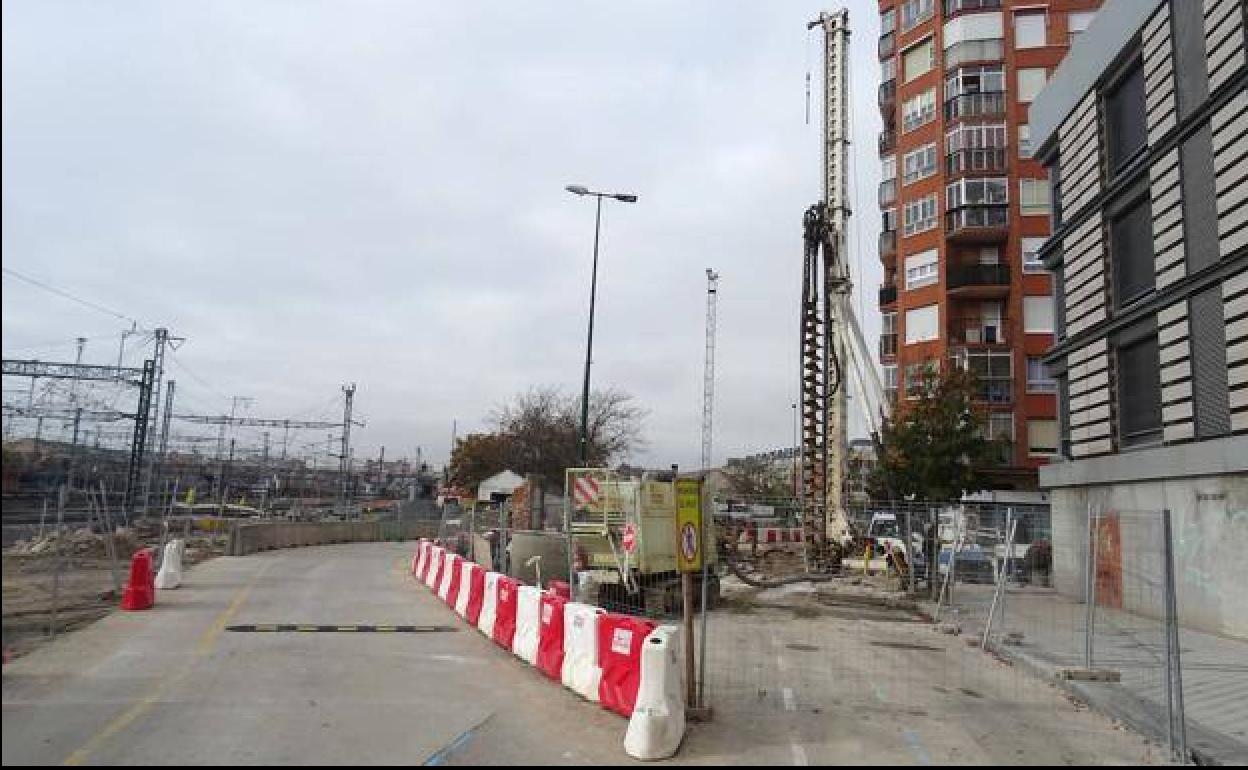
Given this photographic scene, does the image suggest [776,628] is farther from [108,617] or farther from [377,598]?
[108,617]

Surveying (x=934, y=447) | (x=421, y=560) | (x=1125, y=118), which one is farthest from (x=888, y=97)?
(x=421, y=560)

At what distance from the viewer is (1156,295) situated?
1791 centimetres

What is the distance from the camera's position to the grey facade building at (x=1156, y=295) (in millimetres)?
15109

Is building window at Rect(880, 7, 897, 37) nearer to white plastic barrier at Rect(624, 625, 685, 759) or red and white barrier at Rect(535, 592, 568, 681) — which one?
red and white barrier at Rect(535, 592, 568, 681)

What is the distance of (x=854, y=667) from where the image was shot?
452 inches

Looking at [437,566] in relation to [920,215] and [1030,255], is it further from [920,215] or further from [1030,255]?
[920,215]

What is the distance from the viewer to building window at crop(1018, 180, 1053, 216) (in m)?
42.8

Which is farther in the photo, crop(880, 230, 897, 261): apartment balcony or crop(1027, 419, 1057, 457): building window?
crop(880, 230, 897, 261): apartment balcony

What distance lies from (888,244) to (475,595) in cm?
3938

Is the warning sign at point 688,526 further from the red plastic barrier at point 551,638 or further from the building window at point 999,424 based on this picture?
the building window at point 999,424

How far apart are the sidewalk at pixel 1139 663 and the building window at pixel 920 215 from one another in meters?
30.5

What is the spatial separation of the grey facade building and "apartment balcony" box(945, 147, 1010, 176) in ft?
66.4

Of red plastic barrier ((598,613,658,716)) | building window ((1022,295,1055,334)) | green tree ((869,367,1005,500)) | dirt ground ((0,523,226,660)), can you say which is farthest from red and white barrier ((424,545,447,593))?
building window ((1022,295,1055,334))

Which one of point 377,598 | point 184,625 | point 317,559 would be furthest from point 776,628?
point 317,559
